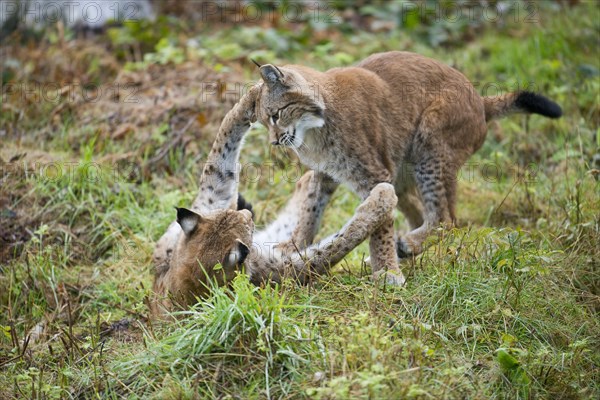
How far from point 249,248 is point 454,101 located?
6.50 ft

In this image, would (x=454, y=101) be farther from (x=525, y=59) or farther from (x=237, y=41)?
(x=237, y=41)

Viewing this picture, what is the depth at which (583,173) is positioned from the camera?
22.8 feet

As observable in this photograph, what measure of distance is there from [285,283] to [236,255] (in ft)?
1.16

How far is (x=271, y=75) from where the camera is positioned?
5.72 meters

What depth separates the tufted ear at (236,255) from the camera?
5070 millimetres

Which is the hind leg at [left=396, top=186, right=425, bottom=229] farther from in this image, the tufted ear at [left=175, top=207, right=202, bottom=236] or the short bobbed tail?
the tufted ear at [left=175, top=207, right=202, bottom=236]

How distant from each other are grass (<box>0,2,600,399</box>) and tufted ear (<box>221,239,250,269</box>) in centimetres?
19

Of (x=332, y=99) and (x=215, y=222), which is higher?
(x=332, y=99)

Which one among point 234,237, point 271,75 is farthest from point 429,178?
point 234,237

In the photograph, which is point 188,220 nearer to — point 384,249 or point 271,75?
point 271,75

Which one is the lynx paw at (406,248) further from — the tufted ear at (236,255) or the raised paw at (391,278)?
the tufted ear at (236,255)

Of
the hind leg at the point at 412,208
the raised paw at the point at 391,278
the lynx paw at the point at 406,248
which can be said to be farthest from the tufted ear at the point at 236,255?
the hind leg at the point at 412,208

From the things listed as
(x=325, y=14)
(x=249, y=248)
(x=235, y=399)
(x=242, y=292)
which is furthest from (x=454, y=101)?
(x=325, y=14)

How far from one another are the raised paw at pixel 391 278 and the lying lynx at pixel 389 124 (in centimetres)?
15
